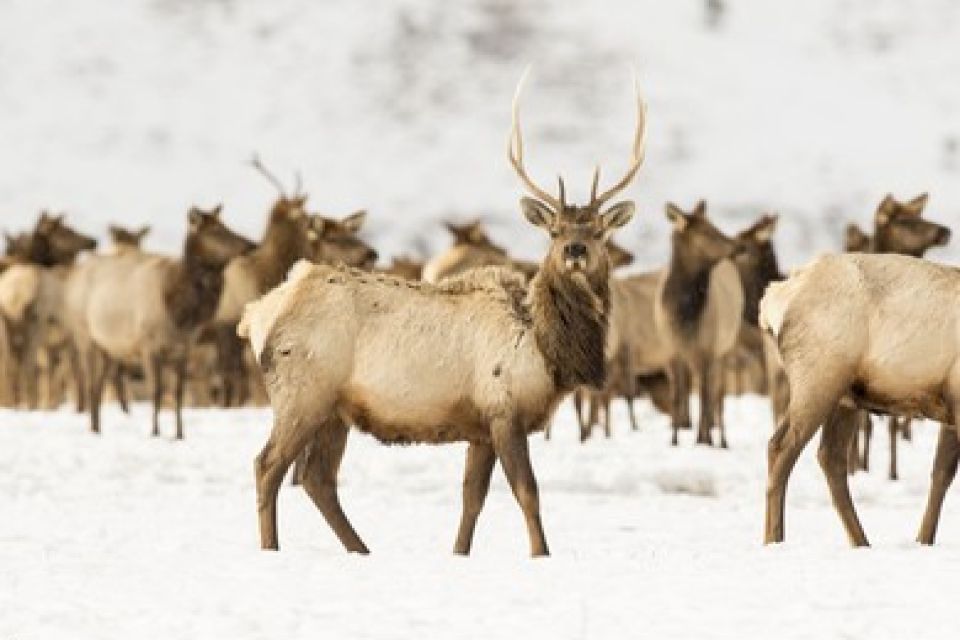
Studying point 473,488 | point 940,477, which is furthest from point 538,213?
point 940,477

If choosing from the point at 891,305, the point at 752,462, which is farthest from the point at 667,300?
the point at 891,305

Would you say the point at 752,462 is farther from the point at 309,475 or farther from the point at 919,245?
the point at 309,475

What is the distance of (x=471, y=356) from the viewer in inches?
358

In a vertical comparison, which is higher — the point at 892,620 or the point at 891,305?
the point at 891,305

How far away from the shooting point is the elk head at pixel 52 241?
23016mm

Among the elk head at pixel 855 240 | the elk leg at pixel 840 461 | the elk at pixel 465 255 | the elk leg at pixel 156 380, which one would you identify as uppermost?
the elk head at pixel 855 240

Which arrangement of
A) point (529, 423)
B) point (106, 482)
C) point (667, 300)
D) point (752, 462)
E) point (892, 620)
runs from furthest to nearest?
point (667, 300), point (752, 462), point (106, 482), point (529, 423), point (892, 620)

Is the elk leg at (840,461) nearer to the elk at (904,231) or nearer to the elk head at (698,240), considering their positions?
the elk at (904,231)

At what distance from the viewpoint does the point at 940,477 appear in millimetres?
9766

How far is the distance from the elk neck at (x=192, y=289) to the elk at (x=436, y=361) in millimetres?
8947

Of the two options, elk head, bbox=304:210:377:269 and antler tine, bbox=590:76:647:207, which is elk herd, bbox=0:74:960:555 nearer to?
antler tine, bbox=590:76:647:207

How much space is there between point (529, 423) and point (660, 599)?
1.95 metres

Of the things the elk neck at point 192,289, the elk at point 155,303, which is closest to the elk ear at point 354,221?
the elk at point 155,303

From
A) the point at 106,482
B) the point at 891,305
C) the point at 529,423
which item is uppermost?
the point at 891,305
